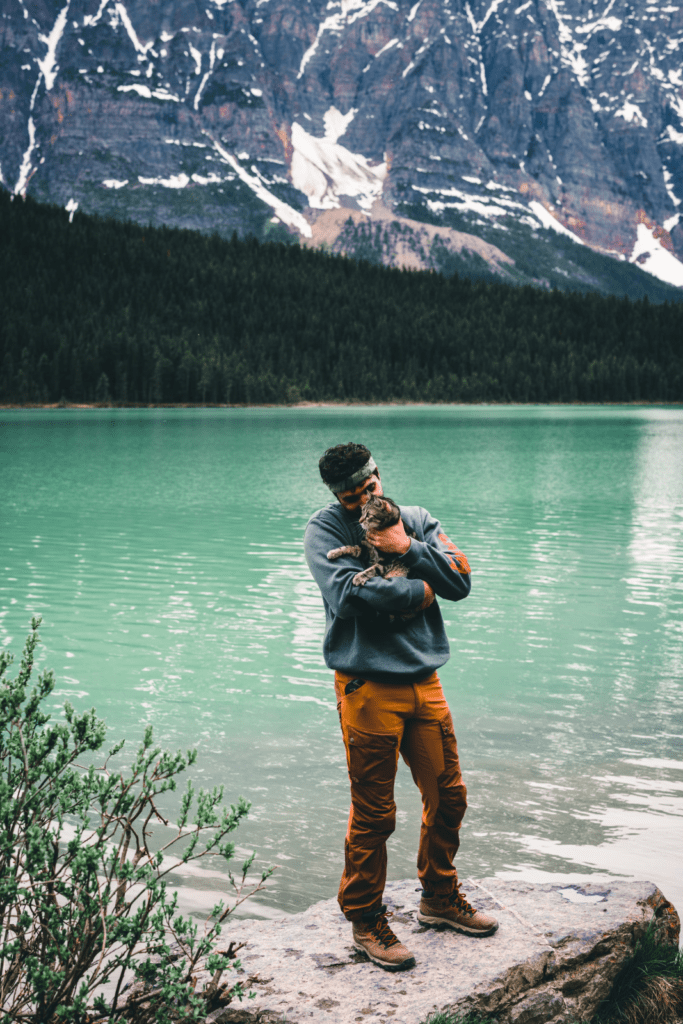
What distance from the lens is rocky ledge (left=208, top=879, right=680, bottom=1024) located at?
398 centimetres

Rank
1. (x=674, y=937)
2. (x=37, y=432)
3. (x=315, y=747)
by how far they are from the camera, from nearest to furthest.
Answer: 1. (x=674, y=937)
2. (x=315, y=747)
3. (x=37, y=432)

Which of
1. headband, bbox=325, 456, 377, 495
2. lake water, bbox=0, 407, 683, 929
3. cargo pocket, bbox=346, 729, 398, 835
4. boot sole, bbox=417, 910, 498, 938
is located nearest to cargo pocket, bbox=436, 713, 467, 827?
cargo pocket, bbox=346, 729, 398, 835

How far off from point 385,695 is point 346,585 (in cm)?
54

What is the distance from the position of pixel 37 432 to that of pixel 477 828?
75.1m

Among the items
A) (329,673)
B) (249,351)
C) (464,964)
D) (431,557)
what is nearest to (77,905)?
(464,964)

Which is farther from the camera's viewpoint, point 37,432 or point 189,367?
point 189,367

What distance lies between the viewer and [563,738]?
9266 millimetres

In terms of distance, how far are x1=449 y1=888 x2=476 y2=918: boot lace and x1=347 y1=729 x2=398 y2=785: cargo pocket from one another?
2.33ft

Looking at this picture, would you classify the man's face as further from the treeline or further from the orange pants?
the treeline

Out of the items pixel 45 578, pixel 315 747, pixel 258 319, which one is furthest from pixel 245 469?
pixel 258 319

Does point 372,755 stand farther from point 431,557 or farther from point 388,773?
point 431,557

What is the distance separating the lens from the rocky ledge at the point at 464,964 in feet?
13.1

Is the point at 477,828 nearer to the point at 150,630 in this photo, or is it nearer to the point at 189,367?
the point at 150,630

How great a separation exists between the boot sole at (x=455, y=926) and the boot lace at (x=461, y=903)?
0.07 metres
